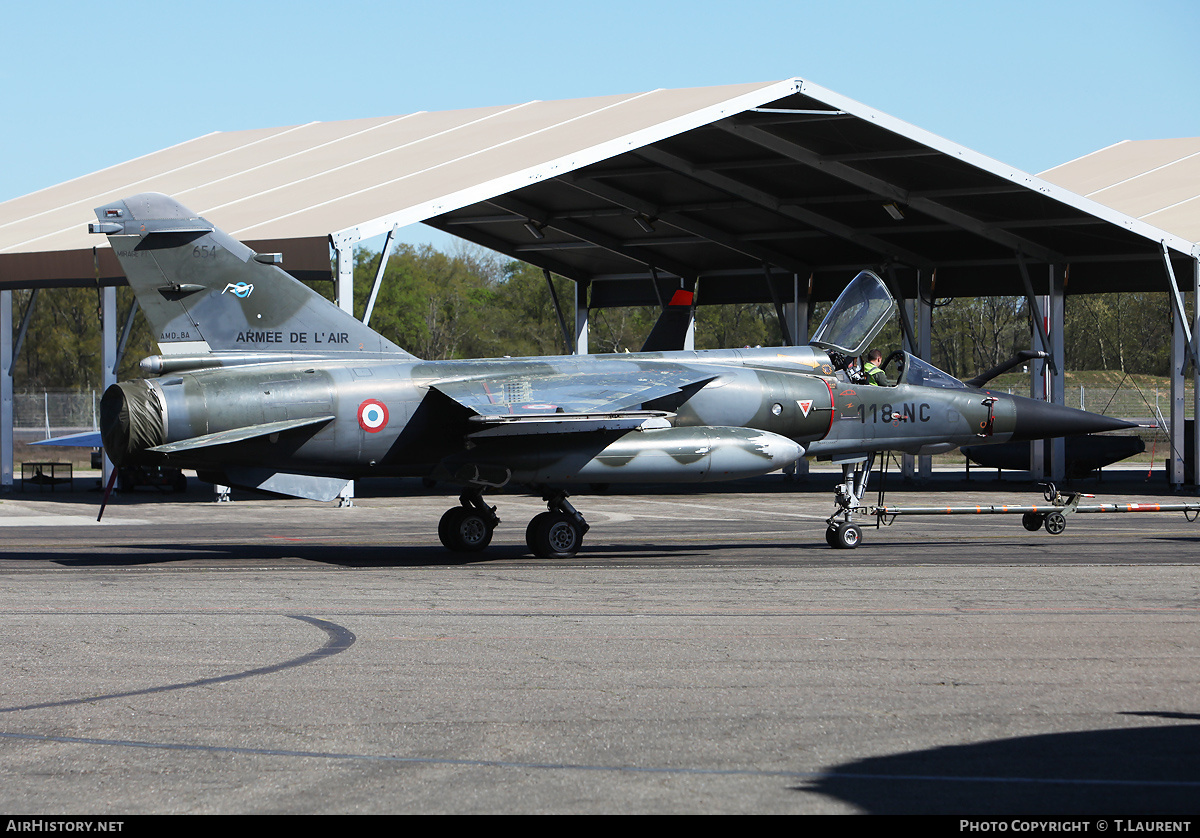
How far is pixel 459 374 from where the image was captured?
16141 millimetres

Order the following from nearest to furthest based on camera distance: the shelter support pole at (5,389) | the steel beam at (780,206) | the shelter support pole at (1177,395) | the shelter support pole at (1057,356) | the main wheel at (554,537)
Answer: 1. the main wheel at (554,537)
2. the shelter support pole at (1177,395)
3. the steel beam at (780,206)
4. the shelter support pole at (5,389)
5. the shelter support pole at (1057,356)

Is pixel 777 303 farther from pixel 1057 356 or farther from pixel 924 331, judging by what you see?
pixel 1057 356

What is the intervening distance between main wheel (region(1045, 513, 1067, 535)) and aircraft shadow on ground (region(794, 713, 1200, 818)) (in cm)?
1317

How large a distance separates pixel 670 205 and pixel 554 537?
22396 mm

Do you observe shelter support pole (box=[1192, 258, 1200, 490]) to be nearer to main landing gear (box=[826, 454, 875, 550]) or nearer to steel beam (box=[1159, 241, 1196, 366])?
steel beam (box=[1159, 241, 1196, 366])

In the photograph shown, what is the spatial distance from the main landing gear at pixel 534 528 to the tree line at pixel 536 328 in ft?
210

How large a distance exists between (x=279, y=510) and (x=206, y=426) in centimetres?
1328

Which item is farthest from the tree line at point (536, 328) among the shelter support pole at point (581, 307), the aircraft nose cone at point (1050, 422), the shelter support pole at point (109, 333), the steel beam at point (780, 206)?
the aircraft nose cone at point (1050, 422)

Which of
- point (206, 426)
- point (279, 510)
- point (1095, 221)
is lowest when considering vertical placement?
point (279, 510)

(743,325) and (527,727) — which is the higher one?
(743,325)

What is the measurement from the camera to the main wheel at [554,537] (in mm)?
16172

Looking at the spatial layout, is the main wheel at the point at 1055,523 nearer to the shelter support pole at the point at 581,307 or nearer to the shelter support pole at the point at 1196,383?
the shelter support pole at the point at 1196,383

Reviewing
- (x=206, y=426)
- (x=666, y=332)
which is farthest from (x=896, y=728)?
(x=666, y=332)

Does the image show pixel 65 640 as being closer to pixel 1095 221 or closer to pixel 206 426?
→ pixel 206 426
